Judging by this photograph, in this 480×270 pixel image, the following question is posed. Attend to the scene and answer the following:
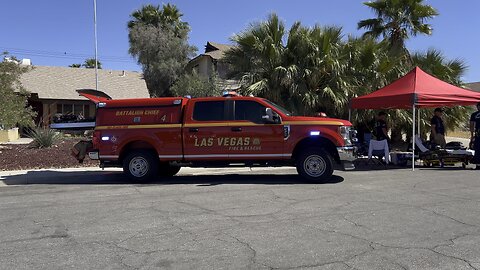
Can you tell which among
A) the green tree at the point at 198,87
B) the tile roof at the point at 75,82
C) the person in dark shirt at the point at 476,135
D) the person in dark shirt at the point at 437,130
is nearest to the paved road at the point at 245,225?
the person in dark shirt at the point at 476,135

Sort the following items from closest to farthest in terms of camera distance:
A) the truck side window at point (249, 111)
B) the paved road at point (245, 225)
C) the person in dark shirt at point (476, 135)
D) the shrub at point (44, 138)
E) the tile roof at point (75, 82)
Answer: the paved road at point (245, 225) < the truck side window at point (249, 111) < the person in dark shirt at point (476, 135) < the shrub at point (44, 138) < the tile roof at point (75, 82)

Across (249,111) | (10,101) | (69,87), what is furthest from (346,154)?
(69,87)

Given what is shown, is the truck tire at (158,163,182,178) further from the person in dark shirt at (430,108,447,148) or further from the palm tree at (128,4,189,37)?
the palm tree at (128,4,189,37)

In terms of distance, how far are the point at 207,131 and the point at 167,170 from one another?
6.93 feet

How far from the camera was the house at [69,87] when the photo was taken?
30.8 meters

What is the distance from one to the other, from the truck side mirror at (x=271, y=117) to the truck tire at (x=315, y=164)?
0.98 metres

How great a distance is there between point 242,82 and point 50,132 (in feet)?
26.3

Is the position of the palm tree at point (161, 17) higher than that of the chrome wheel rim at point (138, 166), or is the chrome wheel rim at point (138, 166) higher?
the palm tree at point (161, 17)

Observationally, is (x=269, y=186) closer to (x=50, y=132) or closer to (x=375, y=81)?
(x=375, y=81)

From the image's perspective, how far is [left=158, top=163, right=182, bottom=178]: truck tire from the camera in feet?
37.6

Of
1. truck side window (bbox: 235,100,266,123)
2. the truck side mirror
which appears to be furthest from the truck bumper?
truck side window (bbox: 235,100,266,123)

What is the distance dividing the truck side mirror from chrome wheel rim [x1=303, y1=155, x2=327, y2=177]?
1122 mm

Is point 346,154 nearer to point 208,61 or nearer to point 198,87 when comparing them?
point 198,87

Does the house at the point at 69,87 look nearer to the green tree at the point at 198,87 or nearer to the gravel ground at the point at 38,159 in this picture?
the green tree at the point at 198,87
